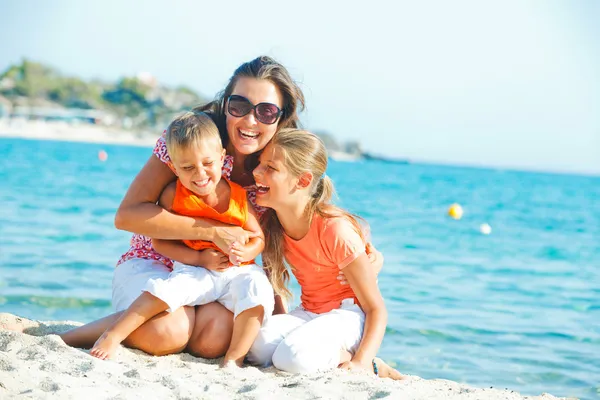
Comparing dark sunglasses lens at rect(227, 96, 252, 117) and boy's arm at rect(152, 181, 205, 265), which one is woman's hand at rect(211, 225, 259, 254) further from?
dark sunglasses lens at rect(227, 96, 252, 117)

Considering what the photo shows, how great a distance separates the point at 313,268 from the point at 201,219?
0.70 meters

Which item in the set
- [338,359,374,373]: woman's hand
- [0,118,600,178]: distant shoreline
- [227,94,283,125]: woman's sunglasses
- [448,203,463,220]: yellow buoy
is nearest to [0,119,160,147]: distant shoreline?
[0,118,600,178]: distant shoreline

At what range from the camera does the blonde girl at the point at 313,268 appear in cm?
367

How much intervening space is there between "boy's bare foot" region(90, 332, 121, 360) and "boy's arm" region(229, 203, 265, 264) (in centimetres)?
72

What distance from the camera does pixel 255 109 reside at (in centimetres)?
396

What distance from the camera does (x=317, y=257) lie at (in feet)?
12.9

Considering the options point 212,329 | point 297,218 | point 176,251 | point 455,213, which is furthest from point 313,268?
point 455,213

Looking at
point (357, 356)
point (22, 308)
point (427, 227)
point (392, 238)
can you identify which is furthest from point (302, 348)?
point (427, 227)

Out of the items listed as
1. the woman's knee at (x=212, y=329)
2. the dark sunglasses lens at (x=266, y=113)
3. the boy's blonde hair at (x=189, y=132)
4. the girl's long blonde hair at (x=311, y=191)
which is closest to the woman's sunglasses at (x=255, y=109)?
the dark sunglasses lens at (x=266, y=113)

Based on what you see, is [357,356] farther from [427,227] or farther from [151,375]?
[427,227]

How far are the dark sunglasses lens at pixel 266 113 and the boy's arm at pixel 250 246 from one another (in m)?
0.49

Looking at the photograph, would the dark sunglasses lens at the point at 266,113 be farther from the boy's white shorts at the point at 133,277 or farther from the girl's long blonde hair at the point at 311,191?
the boy's white shorts at the point at 133,277

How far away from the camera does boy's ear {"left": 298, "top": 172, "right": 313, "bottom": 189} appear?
3.94m

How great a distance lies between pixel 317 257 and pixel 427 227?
11010mm
